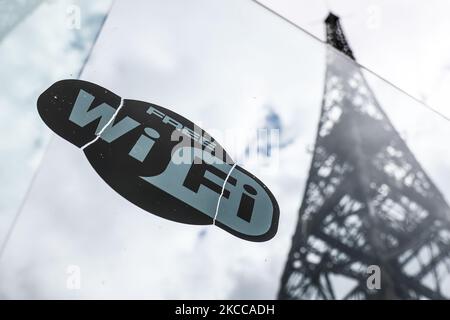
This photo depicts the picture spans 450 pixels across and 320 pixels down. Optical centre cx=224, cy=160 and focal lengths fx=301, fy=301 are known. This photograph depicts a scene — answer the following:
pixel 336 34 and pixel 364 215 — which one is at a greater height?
pixel 336 34

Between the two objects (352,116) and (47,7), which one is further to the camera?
(352,116)

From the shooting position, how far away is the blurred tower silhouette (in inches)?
123

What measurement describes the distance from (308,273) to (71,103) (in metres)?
3.39

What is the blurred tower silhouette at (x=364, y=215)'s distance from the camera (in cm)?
312

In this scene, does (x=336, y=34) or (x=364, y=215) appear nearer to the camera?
(x=364, y=215)

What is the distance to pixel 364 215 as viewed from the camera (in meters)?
3.54

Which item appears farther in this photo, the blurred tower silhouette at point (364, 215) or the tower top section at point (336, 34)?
the tower top section at point (336, 34)

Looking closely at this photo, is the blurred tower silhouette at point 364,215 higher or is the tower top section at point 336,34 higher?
the tower top section at point 336,34

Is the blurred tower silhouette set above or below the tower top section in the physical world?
below

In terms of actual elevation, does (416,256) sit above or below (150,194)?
below
